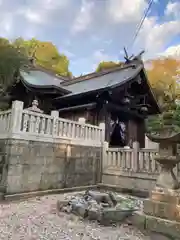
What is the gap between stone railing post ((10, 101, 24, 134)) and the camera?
17.7 feet

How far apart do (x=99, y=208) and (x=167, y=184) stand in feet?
4.56

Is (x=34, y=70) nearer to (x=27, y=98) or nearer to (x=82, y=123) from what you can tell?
(x=27, y=98)

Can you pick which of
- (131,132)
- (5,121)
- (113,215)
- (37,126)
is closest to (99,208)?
(113,215)

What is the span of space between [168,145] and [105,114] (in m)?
5.81

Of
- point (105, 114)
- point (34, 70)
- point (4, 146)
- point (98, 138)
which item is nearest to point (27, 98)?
point (34, 70)

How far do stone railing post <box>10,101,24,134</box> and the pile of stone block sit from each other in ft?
7.15

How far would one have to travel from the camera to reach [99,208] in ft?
13.4

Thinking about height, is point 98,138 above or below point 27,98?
below

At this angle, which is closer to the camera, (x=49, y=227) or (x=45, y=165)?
(x=49, y=227)

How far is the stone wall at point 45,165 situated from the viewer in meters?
5.32

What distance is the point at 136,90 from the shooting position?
39.0ft

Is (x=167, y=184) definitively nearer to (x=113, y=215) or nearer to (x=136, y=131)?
(x=113, y=215)

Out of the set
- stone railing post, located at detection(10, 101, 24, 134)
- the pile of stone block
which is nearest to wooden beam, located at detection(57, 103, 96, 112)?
stone railing post, located at detection(10, 101, 24, 134)

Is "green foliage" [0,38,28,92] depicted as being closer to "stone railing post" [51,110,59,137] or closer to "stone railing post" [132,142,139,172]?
"stone railing post" [51,110,59,137]
